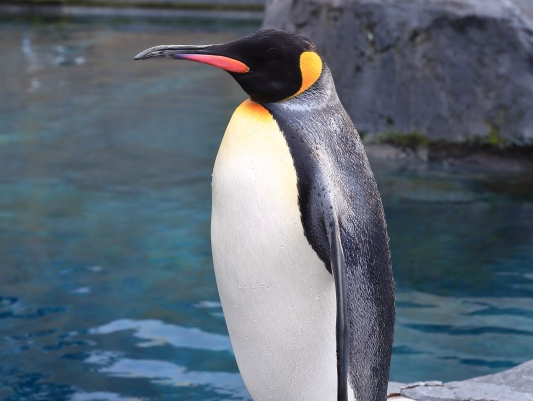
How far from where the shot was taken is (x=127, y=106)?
7754 millimetres

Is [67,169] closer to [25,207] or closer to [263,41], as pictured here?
[25,207]

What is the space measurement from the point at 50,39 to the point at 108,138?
5.64m

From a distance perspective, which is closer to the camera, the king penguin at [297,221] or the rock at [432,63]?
the king penguin at [297,221]

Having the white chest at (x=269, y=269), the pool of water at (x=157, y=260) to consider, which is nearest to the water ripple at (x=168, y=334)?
the pool of water at (x=157, y=260)

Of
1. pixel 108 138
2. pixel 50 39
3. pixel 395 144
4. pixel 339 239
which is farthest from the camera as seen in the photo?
pixel 50 39

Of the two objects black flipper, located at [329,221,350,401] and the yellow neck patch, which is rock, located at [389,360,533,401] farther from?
the yellow neck patch

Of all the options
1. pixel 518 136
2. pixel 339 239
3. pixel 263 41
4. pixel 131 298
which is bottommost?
pixel 131 298

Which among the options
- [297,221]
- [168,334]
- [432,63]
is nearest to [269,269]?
[297,221]

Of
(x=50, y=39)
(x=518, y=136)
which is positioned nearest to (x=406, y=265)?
(x=518, y=136)

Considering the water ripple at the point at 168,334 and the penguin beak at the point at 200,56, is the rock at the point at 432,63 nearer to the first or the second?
the water ripple at the point at 168,334

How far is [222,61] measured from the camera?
1999 millimetres

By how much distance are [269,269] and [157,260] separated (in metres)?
2.33

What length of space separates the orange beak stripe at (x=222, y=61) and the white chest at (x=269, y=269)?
10cm

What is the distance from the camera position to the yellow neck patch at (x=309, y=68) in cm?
200
